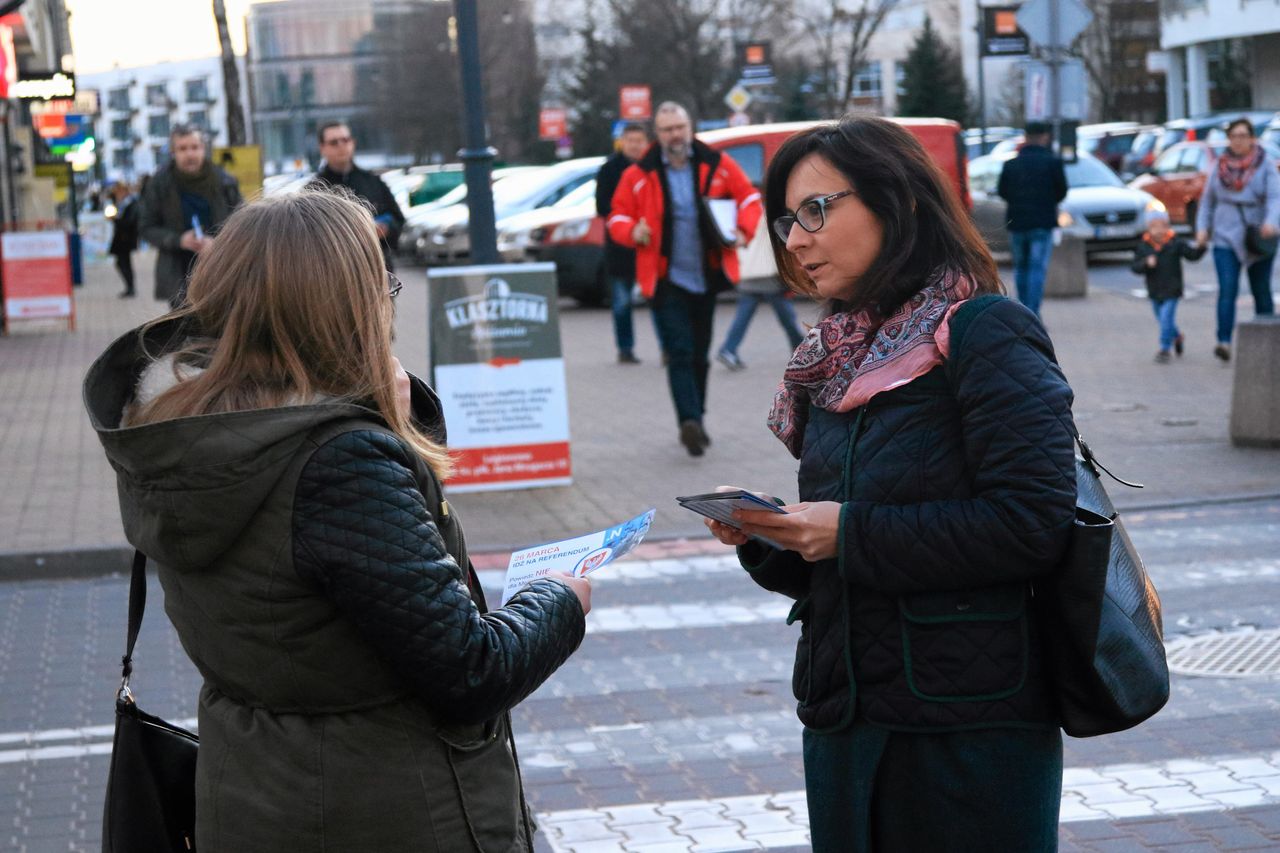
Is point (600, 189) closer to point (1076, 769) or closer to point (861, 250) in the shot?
point (1076, 769)

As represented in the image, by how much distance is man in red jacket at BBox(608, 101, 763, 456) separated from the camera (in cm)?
1038

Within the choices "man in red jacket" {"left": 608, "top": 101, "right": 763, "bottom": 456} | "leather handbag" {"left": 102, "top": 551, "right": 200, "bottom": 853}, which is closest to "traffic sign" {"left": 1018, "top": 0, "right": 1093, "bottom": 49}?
"man in red jacket" {"left": 608, "top": 101, "right": 763, "bottom": 456}

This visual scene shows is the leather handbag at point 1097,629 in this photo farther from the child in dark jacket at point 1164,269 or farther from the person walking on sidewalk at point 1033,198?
the person walking on sidewalk at point 1033,198

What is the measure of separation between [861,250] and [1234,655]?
4192mm

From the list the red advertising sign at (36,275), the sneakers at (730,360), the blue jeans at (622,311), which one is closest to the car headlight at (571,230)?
the blue jeans at (622,311)

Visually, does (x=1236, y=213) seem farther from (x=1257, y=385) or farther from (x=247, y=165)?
(x=247, y=165)

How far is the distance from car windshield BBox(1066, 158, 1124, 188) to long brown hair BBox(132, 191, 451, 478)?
893 inches

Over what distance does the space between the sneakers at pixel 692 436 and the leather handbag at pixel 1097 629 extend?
791 centimetres

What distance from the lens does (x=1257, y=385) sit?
10398 millimetres

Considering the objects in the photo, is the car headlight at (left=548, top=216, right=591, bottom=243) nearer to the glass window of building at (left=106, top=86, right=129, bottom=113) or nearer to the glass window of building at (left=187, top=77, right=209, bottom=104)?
the glass window of building at (left=187, top=77, right=209, bottom=104)

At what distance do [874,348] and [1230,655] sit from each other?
4.20m

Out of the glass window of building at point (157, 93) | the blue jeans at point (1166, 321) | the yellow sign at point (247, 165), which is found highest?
the glass window of building at point (157, 93)

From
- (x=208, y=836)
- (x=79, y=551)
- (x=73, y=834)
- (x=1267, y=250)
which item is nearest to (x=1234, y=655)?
(x=73, y=834)

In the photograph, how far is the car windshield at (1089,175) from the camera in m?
24.2
